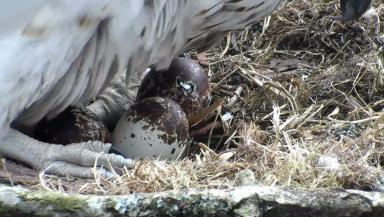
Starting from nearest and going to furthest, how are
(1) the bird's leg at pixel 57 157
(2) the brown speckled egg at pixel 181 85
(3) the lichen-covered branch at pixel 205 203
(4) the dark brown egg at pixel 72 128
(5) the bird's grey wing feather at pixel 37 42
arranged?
1. (3) the lichen-covered branch at pixel 205 203
2. (5) the bird's grey wing feather at pixel 37 42
3. (1) the bird's leg at pixel 57 157
4. (4) the dark brown egg at pixel 72 128
5. (2) the brown speckled egg at pixel 181 85

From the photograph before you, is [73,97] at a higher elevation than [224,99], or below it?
higher

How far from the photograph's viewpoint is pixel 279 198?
139 centimetres

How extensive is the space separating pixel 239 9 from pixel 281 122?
34cm

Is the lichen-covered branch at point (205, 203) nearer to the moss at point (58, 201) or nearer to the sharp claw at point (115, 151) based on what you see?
the moss at point (58, 201)

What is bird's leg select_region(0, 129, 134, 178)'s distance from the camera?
1970 mm

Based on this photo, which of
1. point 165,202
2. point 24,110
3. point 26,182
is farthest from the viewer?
point 24,110

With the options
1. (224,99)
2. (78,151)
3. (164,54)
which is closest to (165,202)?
(78,151)

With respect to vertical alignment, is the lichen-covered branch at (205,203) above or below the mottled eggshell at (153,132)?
above

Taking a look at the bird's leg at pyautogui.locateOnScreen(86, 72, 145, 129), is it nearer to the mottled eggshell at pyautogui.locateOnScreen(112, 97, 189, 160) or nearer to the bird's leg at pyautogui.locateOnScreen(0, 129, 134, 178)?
the mottled eggshell at pyautogui.locateOnScreen(112, 97, 189, 160)

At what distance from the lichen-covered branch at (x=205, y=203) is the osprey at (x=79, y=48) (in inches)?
20.6

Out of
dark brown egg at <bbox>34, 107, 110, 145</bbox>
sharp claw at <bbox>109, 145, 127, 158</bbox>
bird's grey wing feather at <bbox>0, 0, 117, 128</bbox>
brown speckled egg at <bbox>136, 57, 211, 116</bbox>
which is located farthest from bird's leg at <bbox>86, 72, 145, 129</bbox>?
bird's grey wing feather at <bbox>0, 0, 117, 128</bbox>

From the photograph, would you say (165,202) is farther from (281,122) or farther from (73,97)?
(281,122)

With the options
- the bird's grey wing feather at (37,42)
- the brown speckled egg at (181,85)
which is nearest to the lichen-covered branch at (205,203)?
the bird's grey wing feather at (37,42)

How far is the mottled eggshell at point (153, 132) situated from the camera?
2.11 meters
